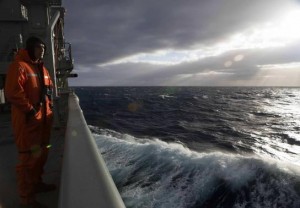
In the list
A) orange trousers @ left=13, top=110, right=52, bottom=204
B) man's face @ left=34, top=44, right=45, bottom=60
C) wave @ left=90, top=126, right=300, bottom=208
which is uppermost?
man's face @ left=34, top=44, right=45, bottom=60

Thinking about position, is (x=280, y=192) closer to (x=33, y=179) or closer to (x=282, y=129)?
(x=33, y=179)

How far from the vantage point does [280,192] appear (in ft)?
26.7

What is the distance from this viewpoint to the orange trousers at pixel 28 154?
305 cm

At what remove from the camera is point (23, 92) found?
294cm

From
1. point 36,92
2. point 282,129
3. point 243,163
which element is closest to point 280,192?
point 243,163

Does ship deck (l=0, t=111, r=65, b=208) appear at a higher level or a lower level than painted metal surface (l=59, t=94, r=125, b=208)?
lower

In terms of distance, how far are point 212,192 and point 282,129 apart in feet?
62.7

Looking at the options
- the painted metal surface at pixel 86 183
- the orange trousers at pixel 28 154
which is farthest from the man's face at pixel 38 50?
the painted metal surface at pixel 86 183

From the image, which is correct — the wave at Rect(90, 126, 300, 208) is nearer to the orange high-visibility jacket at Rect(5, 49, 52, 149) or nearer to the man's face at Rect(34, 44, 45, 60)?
the orange high-visibility jacket at Rect(5, 49, 52, 149)

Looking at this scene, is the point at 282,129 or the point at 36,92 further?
the point at 282,129

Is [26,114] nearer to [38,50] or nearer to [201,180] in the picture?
[38,50]

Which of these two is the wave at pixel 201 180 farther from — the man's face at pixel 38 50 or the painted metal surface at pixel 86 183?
the painted metal surface at pixel 86 183

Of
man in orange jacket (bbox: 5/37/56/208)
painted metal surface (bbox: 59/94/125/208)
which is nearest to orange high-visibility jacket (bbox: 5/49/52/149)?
man in orange jacket (bbox: 5/37/56/208)

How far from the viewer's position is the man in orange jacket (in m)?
2.95
